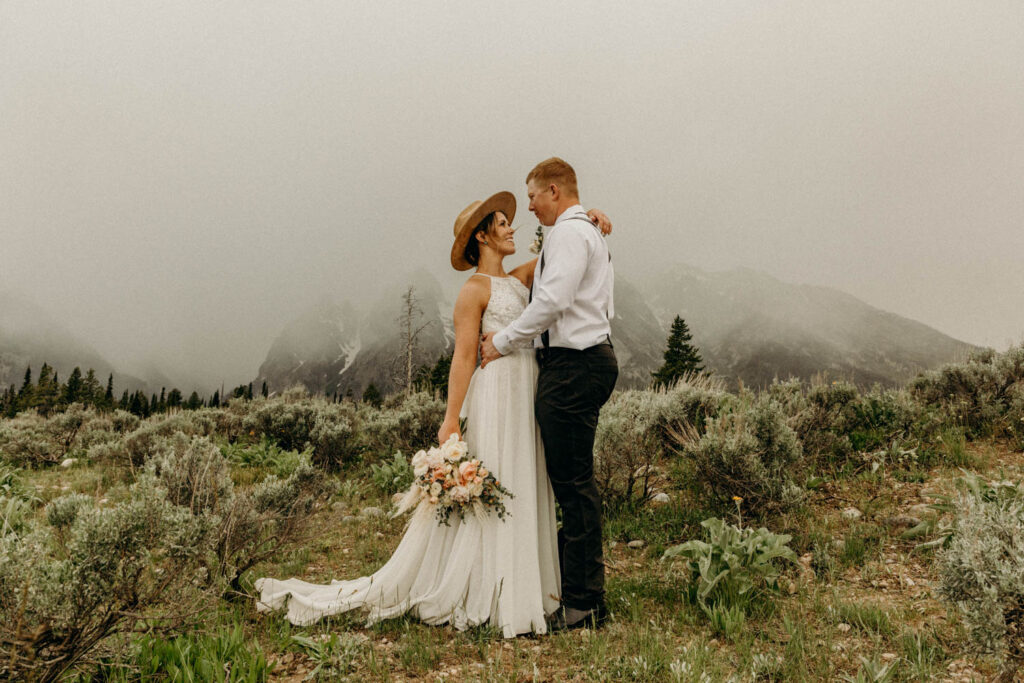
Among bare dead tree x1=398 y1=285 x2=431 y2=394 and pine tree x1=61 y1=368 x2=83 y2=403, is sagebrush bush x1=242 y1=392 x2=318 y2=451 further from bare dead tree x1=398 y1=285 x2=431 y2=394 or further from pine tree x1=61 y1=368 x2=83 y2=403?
pine tree x1=61 y1=368 x2=83 y2=403

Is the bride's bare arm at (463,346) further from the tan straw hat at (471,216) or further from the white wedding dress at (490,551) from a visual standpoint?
the tan straw hat at (471,216)

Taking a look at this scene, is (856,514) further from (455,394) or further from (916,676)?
(455,394)

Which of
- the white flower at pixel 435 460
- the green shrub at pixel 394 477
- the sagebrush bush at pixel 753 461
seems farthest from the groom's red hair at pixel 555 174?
the green shrub at pixel 394 477

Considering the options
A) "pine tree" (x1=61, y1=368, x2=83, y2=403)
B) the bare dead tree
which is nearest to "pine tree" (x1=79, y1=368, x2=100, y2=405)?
"pine tree" (x1=61, y1=368, x2=83, y2=403)

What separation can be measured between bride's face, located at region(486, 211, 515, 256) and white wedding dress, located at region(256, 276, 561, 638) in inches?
8.9

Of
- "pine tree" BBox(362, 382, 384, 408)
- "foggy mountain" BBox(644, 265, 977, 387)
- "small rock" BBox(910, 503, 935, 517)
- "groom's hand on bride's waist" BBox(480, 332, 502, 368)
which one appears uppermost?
"foggy mountain" BBox(644, 265, 977, 387)

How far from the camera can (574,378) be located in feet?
11.3

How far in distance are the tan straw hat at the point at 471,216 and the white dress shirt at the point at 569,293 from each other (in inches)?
19.8

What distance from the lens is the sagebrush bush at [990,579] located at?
7.10 feet

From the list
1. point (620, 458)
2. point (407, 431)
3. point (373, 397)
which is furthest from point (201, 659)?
point (373, 397)

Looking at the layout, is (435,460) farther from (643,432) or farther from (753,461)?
(643,432)

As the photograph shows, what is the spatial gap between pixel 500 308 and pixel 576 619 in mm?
2074

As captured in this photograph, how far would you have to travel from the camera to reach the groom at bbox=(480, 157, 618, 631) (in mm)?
3408

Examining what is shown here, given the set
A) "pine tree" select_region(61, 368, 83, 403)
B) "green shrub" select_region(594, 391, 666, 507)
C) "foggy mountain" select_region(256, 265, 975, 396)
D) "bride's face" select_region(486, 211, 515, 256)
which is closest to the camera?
"bride's face" select_region(486, 211, 515, 256)
